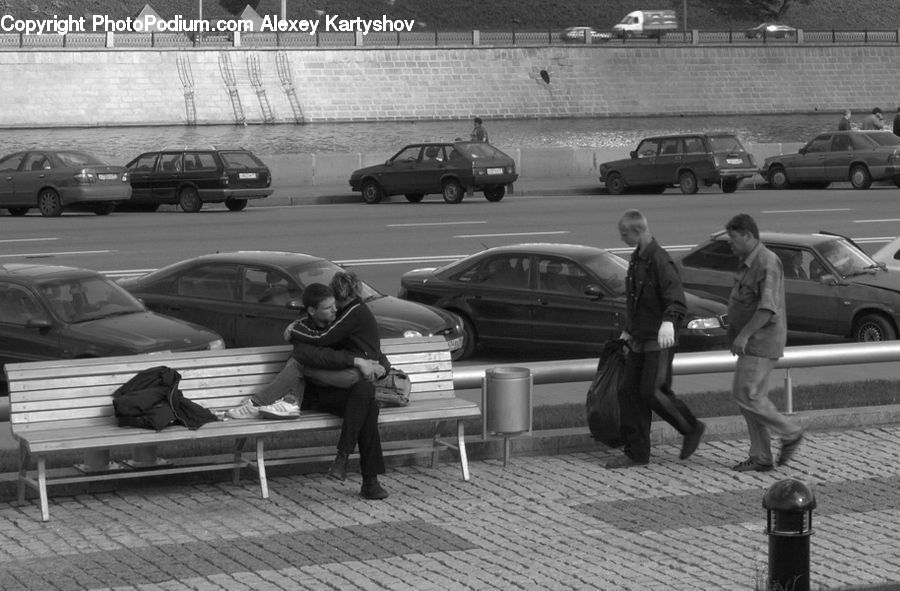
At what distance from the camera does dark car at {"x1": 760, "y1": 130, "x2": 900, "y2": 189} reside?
34.2 m

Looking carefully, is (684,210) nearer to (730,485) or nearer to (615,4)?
(730,485)

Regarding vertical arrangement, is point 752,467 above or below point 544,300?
below

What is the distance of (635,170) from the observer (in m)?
34.5

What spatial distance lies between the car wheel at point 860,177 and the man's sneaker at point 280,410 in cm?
2794

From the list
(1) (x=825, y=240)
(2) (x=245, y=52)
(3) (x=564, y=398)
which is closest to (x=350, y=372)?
(3) (x=564, y=398)

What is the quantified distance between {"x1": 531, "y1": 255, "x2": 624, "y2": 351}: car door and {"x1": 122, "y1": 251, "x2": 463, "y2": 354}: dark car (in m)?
0.93

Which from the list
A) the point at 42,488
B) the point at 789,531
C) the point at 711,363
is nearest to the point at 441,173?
the point at 711,363

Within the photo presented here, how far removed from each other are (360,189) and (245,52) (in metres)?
41.7

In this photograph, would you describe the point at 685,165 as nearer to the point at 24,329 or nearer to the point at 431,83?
the point at 24,329

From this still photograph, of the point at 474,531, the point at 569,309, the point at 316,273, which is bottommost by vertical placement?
the point at 474,531

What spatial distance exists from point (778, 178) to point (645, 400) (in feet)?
90.9

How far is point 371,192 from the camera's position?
109ft

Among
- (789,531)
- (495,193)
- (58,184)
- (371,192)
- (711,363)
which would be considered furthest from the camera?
(371,192)

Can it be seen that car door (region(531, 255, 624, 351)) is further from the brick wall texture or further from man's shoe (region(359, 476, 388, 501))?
the brick wall texture
